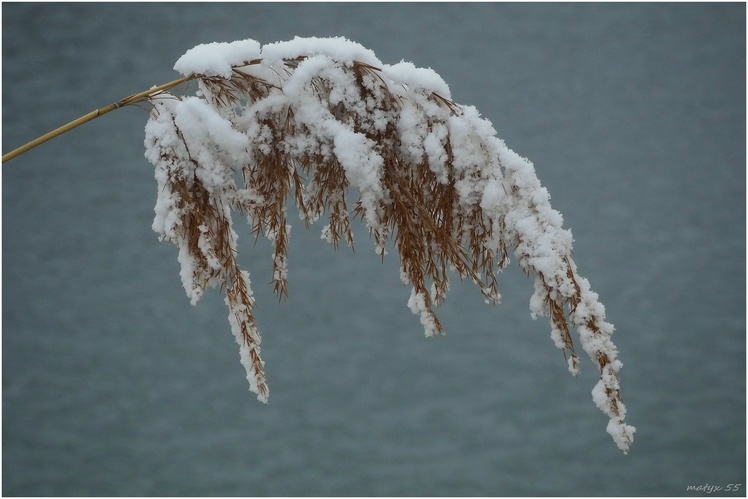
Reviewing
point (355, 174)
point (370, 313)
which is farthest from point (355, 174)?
point (370, 313)

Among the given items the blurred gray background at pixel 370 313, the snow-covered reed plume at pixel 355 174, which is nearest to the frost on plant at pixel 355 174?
the snow-covered reed plume at pixel 355 174

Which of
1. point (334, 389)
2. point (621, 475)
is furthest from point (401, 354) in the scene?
point (621, 475)

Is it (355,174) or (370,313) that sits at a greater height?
(370,313)

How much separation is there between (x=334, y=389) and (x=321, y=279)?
40 centimetres

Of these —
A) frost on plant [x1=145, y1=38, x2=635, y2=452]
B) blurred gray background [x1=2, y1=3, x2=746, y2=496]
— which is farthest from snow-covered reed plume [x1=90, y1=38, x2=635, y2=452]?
blurred gray background [x1=2, y1=3, x2=746, y2=496]

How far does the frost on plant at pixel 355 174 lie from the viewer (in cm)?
57

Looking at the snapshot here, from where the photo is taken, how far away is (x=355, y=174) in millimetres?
584

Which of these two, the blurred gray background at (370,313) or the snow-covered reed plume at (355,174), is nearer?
the snow-covered reed plume at (355,174)

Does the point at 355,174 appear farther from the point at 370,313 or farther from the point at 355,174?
the point at 370,313

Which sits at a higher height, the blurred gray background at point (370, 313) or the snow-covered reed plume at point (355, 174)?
the blurred gray background at point (370, 313)

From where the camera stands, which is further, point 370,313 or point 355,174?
point 370,313

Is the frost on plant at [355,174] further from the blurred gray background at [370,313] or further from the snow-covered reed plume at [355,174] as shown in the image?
the blurred gray background at [370,313]

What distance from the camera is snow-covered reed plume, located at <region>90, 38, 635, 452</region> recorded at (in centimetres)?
57

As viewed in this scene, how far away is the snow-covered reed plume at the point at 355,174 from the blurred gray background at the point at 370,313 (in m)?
2.28
